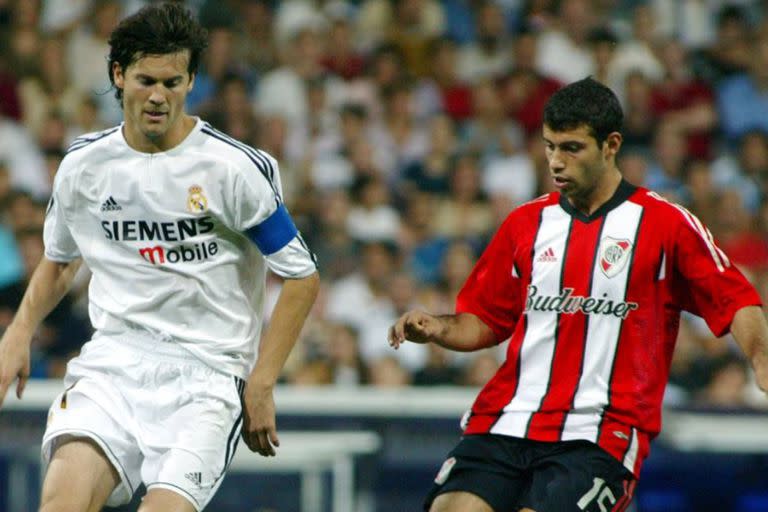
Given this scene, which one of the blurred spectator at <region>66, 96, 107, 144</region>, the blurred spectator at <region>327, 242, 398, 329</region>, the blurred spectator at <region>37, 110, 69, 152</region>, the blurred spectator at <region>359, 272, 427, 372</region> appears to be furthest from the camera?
the blurred spectator at <region>66, 96, 107, 144</region>

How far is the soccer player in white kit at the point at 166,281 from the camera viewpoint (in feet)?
16.1

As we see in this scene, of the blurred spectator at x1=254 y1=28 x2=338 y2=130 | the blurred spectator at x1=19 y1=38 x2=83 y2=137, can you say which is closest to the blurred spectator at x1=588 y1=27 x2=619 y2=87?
the blurred spectator at x1=254 y1=28 x2=338 y2=130

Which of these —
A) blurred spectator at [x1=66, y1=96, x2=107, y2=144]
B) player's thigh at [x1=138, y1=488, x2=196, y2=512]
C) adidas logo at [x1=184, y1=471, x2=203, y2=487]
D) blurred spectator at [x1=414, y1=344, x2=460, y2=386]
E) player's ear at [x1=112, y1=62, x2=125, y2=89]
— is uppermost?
player's ear at [x1=112, y1=62, x2=125, y2=89]

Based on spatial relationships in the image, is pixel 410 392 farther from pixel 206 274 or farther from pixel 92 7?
pixel 92 7

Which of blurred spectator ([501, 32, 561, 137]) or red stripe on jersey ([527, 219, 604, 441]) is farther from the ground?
red stripe on jersey ([527, 219, 604, 441])

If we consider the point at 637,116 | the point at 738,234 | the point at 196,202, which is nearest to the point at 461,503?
the point at 196,202

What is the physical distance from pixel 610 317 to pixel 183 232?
60.4 inches

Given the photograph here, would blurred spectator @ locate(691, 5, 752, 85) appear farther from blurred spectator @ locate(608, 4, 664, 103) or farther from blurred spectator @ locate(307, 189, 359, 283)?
blurred spectator @ locate(307, 189, 359, 283)

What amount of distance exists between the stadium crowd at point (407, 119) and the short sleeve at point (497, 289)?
13.4 ft

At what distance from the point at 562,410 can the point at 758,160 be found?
6884 millimetres

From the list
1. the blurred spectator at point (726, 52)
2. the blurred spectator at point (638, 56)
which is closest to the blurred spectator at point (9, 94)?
the blurred spectator at point (638, 56)

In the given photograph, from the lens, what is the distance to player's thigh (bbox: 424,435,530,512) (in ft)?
16.9

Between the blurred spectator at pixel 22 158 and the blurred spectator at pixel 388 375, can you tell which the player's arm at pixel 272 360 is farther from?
the blurred spectator at pixel 22 158

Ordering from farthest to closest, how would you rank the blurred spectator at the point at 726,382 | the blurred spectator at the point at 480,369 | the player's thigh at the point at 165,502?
1. the blurred spectator at the point at 726,382
2. the blurred spectator at the point at 480,369
3. the player's thigh at the point at 165,502
